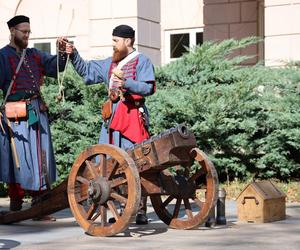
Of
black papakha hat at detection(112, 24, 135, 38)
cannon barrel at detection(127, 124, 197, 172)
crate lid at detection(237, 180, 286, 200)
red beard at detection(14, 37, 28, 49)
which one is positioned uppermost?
black papakha hat at detection(112, 24, 135, 38)

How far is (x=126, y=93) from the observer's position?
7504 millimetres

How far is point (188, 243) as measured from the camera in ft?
21.2

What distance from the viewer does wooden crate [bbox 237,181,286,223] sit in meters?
7.76

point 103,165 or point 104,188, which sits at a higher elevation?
point 103,165

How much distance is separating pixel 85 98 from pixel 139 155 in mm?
4340

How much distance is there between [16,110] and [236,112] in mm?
3706

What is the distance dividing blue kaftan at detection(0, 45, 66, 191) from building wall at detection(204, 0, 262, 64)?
902 centimetres

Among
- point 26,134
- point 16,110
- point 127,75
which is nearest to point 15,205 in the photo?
→ point 26,134

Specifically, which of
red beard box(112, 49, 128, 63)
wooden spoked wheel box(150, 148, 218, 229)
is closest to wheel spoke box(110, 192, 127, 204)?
wooden spoked wheel box(150, 148, 218, 229)

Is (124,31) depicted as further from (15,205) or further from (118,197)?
(15,205)

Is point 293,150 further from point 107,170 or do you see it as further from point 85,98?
point 107,170

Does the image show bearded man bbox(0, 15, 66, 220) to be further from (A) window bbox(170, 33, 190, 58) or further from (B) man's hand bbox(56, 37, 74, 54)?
(A) window bbox(170, 33, 190, 58)

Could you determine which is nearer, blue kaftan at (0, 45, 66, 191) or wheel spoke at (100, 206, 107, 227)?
wheel spoke at (100, 206, 107, 227)

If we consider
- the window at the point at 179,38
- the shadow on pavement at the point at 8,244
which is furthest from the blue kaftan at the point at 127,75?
the window at the point at 179,38
